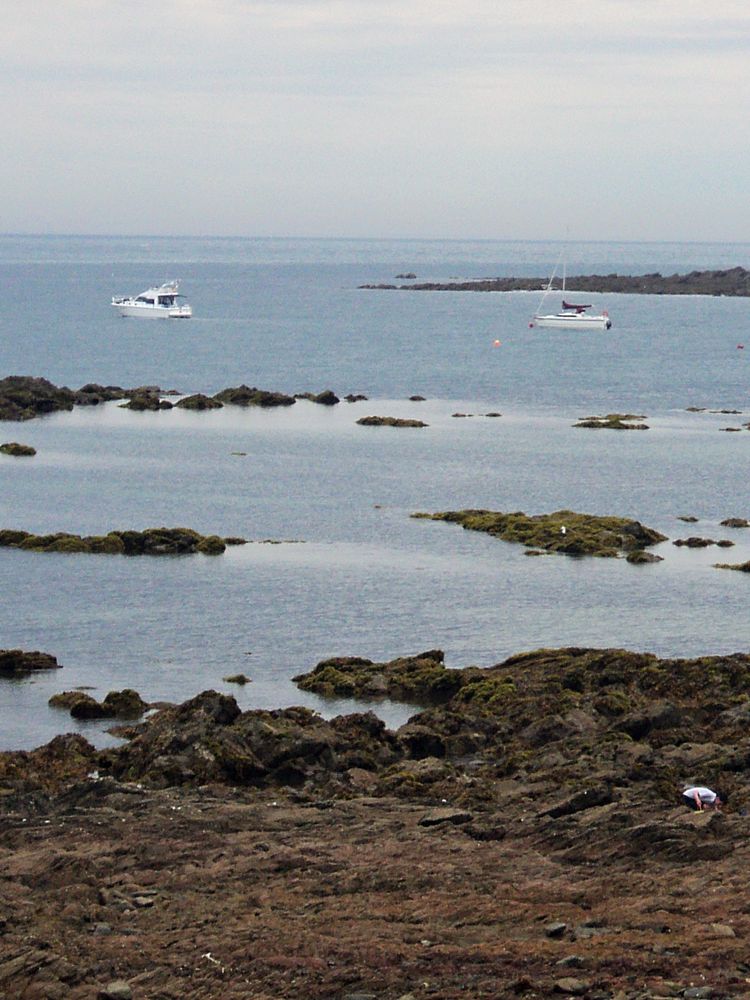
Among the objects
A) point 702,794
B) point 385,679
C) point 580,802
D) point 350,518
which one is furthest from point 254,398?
point 580,802

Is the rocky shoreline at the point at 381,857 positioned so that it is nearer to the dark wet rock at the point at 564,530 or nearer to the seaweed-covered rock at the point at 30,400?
the dark wet rock at the point at 564,530

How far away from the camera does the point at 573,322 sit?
7397 inches

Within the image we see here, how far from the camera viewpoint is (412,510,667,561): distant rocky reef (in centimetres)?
6128

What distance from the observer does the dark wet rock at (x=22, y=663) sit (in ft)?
146

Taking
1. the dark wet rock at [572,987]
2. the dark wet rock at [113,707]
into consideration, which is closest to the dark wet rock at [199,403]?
the dark wet rock at [113,707]

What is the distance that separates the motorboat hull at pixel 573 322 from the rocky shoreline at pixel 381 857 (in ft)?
492

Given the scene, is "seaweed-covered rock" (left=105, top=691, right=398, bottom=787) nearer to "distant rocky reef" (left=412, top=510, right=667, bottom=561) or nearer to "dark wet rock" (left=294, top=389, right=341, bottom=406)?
"distant rocky reef" (left=412, top=510, right=667, bottom=561)

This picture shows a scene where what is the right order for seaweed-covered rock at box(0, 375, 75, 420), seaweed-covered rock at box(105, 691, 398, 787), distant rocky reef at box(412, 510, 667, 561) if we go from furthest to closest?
seaweed-covered rock at box(0, 375, 75, 420), distant rocky reef at box(412, 510, 667, 561), seaweed-covered rock at box(105, 691, 398, 787)

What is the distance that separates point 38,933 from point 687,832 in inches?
360

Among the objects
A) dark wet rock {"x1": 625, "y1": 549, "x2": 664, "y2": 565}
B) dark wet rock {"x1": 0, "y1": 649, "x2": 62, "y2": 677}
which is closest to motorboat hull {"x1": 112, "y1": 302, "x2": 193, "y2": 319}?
dark wet rock {"x1": 625, "y1": 549, "x2": 664, "y2": 565}

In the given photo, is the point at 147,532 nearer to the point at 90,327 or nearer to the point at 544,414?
the point at 544,414

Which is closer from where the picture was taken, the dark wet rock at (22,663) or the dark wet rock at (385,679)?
the dark wet rock at (385,679)

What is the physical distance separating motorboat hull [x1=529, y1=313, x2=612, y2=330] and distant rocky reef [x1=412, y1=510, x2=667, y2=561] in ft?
393

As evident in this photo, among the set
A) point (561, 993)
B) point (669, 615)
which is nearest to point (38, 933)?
point (561, 993)
